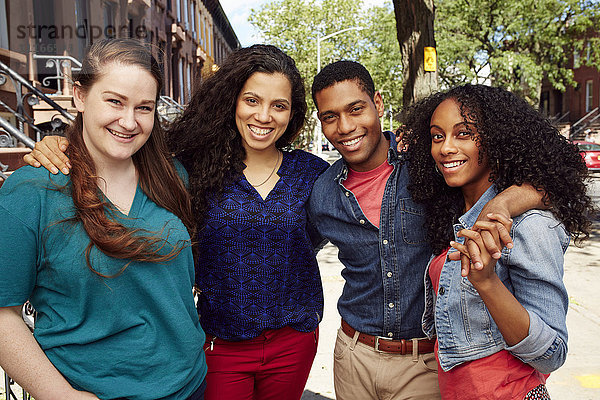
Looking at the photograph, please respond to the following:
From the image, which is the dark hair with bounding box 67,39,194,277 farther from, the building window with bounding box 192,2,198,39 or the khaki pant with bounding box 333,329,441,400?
the building window with bounding box 192,2,198,39

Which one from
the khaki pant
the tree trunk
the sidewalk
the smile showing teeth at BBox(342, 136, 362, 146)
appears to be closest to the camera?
the khaki pant

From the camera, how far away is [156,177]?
2.21 meters

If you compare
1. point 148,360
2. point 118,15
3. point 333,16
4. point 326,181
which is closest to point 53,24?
point 118,15

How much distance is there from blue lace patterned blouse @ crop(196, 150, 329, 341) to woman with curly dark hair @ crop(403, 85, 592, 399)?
0.70m

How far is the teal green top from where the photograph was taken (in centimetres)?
172

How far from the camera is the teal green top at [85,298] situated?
1723 millimetres

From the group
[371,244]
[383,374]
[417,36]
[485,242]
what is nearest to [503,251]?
[485,242]

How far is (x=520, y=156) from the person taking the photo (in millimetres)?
2088

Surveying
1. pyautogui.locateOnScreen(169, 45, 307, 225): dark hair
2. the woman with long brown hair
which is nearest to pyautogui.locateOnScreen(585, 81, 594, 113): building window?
pyautogui.locateOnScreen(169, 45, 307, 225): dark hair

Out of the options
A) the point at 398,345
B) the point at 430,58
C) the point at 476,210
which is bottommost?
the point at 398,345

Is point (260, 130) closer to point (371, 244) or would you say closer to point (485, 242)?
point (371, 244)

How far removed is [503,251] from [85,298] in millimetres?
1501

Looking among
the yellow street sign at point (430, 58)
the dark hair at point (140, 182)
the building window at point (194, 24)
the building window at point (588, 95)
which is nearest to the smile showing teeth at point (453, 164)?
the dark hair at point (140, 182)

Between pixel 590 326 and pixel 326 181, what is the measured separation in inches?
159
